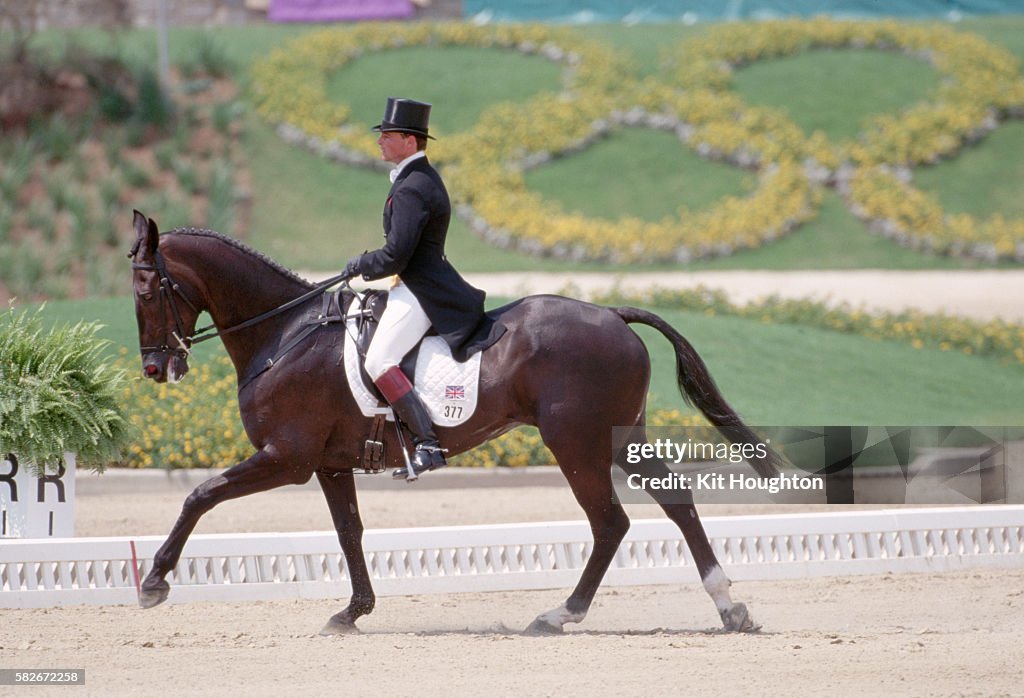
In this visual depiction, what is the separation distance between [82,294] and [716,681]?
13.8 meters

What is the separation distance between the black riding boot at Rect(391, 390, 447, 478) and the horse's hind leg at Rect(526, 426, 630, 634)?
538mm

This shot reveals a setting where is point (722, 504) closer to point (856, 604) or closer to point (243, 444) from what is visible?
point (856, 604)

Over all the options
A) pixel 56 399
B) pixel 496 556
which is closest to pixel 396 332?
pixel 496 556

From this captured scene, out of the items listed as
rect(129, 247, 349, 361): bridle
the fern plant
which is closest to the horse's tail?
rect(129, 247, 349, 361): bridle

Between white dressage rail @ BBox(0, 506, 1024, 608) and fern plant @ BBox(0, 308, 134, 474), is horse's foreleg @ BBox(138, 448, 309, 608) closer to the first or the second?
white dressage rail @ BBox(0, 506, 1024, 608)

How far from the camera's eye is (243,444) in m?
9.43

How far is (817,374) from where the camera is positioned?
1130 centimetres

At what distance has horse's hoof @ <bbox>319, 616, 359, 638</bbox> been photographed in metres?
6.02

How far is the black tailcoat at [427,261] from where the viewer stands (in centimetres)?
593

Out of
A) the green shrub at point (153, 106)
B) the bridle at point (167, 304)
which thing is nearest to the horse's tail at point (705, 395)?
the bridle at point (167, 304)

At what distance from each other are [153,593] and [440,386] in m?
1.65

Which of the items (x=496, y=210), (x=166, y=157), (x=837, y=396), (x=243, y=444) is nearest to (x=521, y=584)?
(x=243, y=444)

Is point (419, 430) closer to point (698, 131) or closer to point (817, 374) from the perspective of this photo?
point (817, 374)

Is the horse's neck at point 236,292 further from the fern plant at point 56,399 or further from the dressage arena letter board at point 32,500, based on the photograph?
the dressage arena letter board at point 32,500
